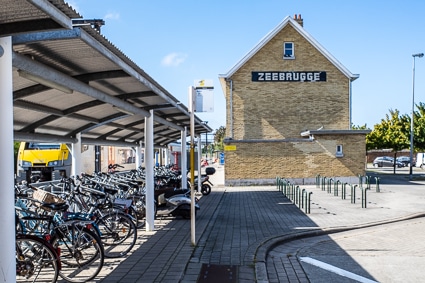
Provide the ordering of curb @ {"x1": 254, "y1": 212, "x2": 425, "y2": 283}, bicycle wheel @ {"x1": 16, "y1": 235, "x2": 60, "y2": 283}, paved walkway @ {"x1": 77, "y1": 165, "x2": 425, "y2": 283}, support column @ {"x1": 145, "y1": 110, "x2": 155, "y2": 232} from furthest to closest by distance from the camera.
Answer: support column @ {"x1": 145, "y1": 110, "x2": 155, "y2": 232}, curb @ {"x1": 254, "y1": 212, "x2": 425, "y2": 283}, paved walkway @ {"x1": 77, "y1": 165, "x2": 425, "y2": 283}, bicycle wheel @ {"x1": 16, "y1": 235, "x2": 60, "y2": 283}

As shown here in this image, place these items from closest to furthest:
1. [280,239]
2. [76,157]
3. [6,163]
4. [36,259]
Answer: [6,163] → [36,259] → [280,239] → [76,157]

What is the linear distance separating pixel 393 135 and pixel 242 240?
3429cm

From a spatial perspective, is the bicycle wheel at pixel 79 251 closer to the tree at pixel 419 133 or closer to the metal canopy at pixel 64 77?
the metal canopy at pixel 64 77

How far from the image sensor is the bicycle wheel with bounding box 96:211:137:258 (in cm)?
786

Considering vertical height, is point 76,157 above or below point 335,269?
above

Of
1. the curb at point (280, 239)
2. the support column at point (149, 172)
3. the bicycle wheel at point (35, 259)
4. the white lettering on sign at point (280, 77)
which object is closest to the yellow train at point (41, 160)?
the white lettering on sign at point (280, 77)

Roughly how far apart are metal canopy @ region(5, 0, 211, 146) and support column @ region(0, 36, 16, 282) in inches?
12.0

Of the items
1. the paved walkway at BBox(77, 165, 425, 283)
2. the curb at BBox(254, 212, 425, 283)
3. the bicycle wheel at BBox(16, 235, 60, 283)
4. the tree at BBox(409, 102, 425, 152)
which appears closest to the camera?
the bicycle wheel at BBox(16, 235, 60, 283)

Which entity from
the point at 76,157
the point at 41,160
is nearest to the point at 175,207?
the point at 76,157

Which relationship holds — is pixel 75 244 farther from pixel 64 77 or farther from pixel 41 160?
pixel 41 160

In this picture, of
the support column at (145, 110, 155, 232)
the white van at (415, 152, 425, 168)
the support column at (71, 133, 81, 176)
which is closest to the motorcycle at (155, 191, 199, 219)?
the support column at (145, 110, 155, 232)

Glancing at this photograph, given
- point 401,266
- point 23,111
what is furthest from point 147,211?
point 401,266

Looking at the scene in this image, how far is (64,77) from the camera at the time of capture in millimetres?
5832

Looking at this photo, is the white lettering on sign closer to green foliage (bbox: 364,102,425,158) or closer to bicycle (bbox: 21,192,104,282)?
green foliage (bbox: 364,102,425,158)
